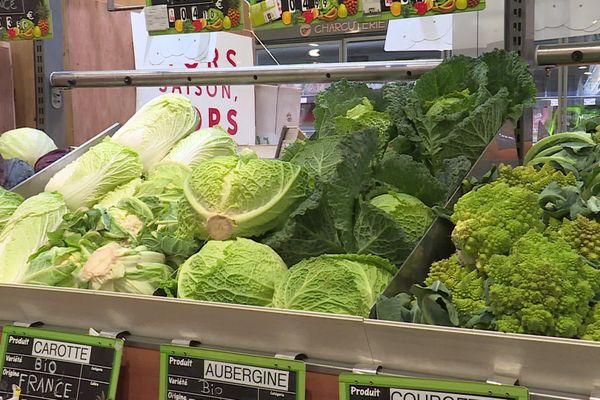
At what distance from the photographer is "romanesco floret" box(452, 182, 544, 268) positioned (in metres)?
1.05

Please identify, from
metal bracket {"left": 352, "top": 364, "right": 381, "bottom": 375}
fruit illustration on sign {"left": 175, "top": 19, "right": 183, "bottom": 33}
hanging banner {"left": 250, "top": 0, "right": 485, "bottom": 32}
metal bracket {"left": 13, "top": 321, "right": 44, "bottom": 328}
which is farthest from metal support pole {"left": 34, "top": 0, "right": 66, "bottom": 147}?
metal bracket {"left": 352, "top": 364, "right": 381, "bottom": 375}

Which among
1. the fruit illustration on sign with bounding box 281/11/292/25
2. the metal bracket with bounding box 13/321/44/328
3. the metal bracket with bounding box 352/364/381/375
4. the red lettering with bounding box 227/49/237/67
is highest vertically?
the fruit illustration on sign with bounding box 281/11/292/25

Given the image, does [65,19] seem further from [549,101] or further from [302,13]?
[549,101]

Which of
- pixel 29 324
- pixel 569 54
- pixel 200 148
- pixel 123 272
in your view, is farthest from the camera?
pixel 200 148

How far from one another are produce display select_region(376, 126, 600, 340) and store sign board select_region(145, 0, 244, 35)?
1.39 metres

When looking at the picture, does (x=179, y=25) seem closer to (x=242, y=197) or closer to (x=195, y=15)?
(x=195, y=15)

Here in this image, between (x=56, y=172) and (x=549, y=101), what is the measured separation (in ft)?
14.5

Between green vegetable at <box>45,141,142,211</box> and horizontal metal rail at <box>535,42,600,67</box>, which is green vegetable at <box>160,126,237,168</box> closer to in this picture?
green vegetable at <box>45,141,142,211</box>

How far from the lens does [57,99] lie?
2729 millimetres

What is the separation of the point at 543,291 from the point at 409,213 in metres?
0.42

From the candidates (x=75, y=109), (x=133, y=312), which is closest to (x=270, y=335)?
(x=133, y=312)

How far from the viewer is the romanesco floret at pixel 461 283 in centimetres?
101

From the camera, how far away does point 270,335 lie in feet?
3.39

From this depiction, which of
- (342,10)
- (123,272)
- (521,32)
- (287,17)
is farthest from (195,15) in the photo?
(123,272)
